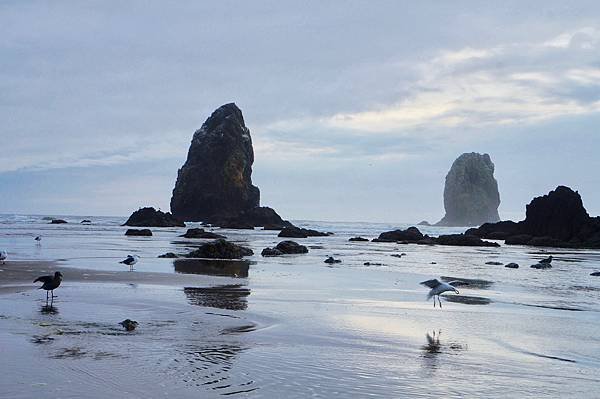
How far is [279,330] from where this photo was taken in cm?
1135

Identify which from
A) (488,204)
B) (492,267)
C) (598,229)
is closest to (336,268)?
(492,267)

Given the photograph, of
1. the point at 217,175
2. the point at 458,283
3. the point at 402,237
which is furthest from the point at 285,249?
the point at 217,175

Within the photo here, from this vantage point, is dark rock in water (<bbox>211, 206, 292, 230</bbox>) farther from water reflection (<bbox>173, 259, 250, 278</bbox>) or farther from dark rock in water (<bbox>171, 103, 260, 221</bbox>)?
water reflection (<bbox>173, 259, 250, 278</bbox>)

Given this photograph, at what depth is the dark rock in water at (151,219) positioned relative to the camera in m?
96.8

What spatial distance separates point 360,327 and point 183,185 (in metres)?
126

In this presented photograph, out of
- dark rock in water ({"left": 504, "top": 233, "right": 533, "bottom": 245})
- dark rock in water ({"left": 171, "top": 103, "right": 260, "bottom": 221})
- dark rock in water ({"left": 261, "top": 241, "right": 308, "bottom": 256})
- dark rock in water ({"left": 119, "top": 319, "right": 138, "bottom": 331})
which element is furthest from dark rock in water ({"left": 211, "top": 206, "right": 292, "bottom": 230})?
dark rock in water ({"left": 119, "top": 319, "right": 138, "bottom": 331})

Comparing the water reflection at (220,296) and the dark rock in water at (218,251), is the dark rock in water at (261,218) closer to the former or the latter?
the dark rock in water at (218,251)

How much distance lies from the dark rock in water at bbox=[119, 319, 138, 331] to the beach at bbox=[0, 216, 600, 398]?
0.18 meters

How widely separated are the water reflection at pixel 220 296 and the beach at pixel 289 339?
73 mm

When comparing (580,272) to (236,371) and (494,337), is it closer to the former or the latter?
(494,337)

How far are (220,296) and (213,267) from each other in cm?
957

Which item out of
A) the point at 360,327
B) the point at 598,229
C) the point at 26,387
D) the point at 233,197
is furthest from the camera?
the point at 233,197

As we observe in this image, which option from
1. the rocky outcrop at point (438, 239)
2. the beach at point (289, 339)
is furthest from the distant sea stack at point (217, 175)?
the beach at point (289, 339)

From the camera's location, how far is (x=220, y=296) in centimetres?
1614
